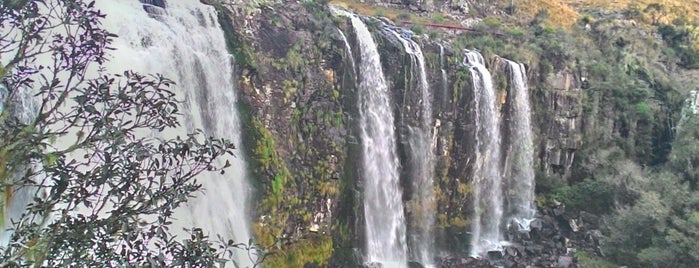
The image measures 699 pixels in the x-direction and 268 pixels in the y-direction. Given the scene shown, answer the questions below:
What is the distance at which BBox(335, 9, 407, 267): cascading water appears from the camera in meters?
15.8

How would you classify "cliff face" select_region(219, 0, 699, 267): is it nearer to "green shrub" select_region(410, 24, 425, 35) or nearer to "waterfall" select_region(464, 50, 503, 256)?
"waterfall" select_region(464, 50, 503, 256)

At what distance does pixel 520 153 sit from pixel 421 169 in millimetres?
5644

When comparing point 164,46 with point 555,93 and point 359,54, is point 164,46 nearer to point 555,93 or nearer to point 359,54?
point 359,54

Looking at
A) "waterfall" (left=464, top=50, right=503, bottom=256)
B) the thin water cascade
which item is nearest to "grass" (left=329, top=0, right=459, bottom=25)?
"waterfall" (left=464, top=50, right=503, bottom=256)

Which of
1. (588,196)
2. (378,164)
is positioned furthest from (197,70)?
(588,196)

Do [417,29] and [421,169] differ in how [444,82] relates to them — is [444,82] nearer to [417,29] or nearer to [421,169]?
[417,29]

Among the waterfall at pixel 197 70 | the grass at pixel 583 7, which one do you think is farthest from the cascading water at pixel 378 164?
the grass at pixel 583 7

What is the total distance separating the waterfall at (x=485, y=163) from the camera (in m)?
19.7

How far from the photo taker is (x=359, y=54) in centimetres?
1625

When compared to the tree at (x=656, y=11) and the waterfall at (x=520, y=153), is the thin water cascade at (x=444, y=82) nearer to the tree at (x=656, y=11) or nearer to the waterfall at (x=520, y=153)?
the waterfall at (x=520, y=153)

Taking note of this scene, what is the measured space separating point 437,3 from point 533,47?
24.1ft

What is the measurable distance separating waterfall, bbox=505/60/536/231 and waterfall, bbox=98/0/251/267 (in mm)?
11837

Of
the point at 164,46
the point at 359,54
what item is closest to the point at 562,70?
the point at 359,54

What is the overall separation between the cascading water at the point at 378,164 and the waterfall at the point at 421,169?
0.84 m
